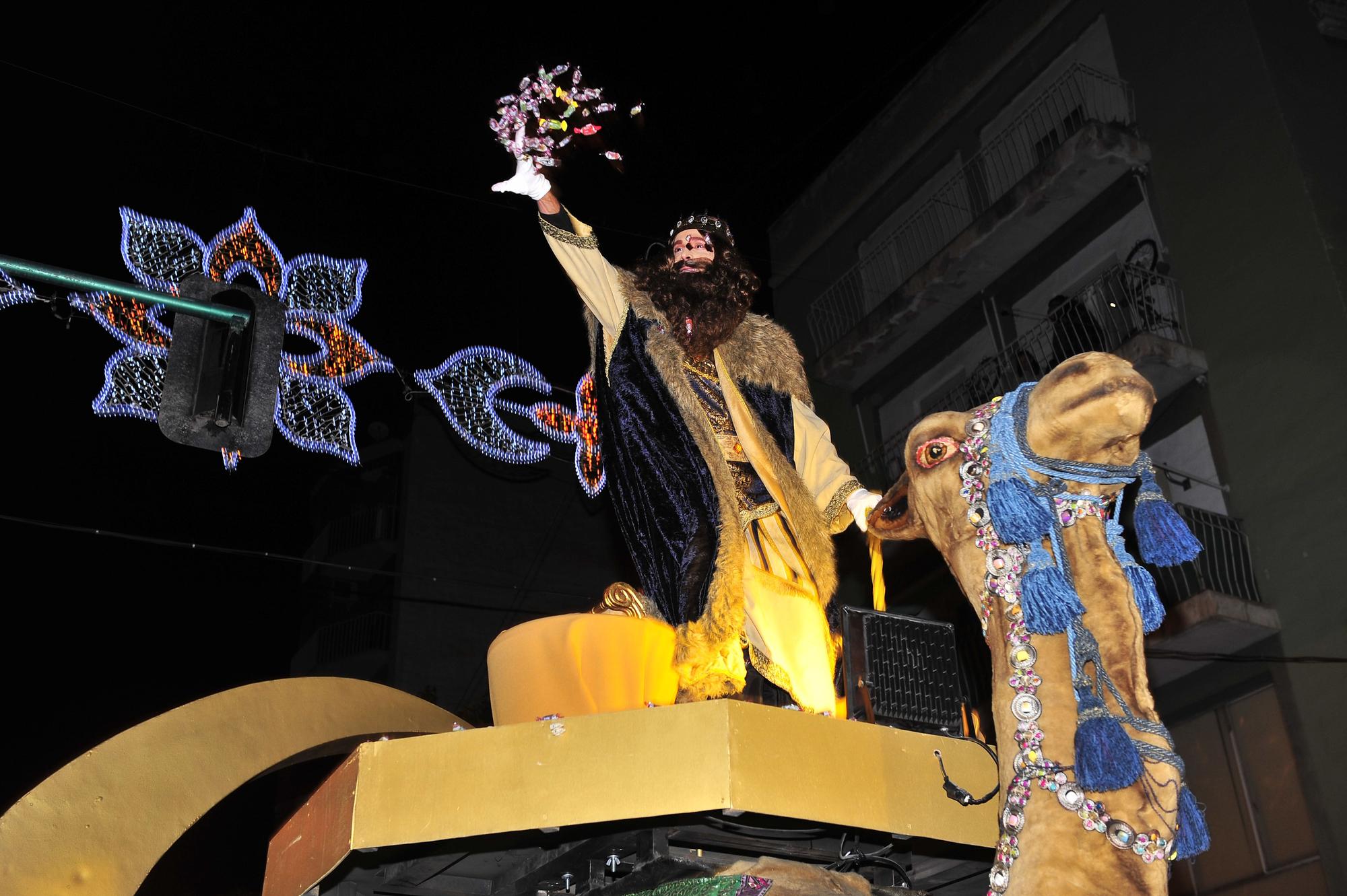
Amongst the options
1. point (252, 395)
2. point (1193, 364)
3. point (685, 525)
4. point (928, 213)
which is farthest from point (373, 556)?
point (685, 525)

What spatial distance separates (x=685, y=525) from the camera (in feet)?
19.1

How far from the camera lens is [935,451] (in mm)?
4711

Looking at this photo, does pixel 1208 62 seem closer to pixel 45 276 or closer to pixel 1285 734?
pixel 1285 734

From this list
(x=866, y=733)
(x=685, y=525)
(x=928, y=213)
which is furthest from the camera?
(x=928, y=213)

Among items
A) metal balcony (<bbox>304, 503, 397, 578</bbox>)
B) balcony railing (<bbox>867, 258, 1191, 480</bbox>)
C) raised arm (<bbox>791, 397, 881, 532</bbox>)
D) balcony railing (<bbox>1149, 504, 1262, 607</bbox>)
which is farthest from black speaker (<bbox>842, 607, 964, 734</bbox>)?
metal balcony (<bbox>304, 503, 397, 578</bbox>)

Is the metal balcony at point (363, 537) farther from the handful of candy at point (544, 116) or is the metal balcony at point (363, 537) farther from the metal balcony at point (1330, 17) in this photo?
the handful of candy at point (544, 116)

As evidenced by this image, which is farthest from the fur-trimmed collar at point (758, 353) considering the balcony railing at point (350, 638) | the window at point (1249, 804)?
the balcony railing at point (350, 638)

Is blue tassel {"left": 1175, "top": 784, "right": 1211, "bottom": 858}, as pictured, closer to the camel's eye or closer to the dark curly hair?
the camel's eye

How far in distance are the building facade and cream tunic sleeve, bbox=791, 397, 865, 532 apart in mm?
4935

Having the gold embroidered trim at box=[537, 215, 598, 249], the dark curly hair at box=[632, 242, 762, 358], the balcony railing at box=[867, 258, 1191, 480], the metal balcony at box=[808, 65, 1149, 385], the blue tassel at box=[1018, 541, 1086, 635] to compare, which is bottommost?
the blue tassel at box=[1018, 541, 1086, 635]

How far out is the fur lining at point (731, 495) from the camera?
5500 millimetres

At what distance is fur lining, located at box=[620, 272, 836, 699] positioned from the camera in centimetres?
550

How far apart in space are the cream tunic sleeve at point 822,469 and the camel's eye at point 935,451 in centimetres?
121

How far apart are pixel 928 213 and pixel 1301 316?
4885 millimetres
